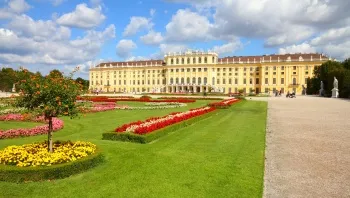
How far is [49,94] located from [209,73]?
8661cm

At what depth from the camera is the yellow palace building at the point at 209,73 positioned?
8402cm

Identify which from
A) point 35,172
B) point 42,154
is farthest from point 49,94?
point 35,172

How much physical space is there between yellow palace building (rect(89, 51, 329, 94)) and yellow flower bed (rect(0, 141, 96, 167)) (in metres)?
81.0

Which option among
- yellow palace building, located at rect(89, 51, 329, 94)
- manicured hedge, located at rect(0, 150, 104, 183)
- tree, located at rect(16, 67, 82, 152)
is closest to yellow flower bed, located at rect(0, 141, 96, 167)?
manicured hedge, located at rect(0, 150, 104, 183)

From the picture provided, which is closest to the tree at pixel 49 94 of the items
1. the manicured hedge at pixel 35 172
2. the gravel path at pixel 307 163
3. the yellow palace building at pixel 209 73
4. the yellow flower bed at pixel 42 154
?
the yellow flower bed at pixel 42 154

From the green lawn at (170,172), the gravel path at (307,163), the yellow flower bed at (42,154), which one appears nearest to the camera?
the green lawn at (170,172)

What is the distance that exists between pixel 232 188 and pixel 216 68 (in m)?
88.2

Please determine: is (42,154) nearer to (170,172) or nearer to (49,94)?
(49,94)

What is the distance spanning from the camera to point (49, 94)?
7.31m

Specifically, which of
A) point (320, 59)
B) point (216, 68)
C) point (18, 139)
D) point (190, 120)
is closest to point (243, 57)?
point (216, 68)

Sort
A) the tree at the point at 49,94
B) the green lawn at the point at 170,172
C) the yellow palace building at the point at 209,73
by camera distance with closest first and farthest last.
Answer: the green lawn at the point at 170,172 < the tree at the point at 49,94 < the yellow palace building at the point at 209,73

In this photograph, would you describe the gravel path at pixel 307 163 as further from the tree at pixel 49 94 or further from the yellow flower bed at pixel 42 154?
the tree at pixel 49 94

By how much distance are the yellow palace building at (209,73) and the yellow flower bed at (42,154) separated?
80984mm

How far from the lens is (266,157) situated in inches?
346
